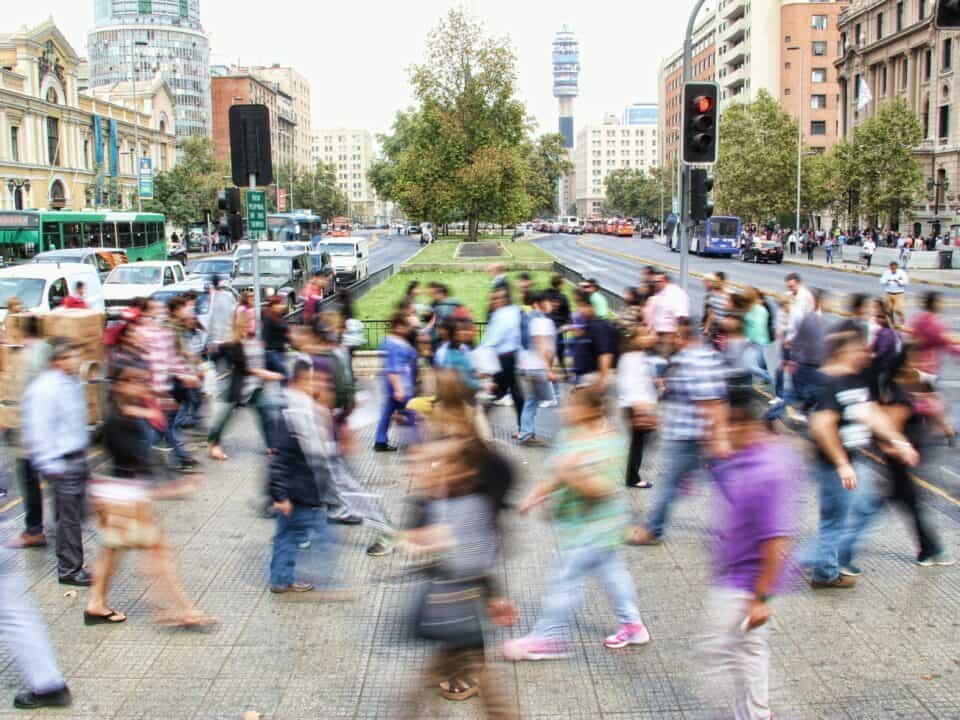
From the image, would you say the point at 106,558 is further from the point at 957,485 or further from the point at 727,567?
the point at 957,485

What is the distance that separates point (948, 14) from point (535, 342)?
209 inches

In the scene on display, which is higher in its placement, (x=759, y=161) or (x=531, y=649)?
(x=759, y=161)

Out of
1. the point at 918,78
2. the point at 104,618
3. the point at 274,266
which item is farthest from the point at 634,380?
the point at 918,78

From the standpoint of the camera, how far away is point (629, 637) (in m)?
5.89

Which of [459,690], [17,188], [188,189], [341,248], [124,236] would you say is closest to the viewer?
[459,690]

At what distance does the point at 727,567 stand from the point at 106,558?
155 inches

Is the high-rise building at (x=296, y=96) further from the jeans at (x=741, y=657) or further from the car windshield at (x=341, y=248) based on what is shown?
the jeans at (x=741, y=657)

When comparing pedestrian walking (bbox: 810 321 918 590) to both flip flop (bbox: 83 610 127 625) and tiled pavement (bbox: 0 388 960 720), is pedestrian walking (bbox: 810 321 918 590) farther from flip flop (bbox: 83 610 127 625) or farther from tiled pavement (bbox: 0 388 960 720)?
flip flop (bbox: 83 610 127 625)

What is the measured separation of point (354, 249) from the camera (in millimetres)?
37531

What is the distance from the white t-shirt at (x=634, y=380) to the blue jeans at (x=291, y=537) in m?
3.12

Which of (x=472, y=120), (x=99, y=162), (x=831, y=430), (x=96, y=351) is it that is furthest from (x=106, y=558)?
(x=99, y=162)

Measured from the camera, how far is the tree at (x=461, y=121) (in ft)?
179

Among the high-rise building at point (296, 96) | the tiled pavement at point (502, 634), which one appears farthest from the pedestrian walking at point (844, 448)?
the high-rise building at point (296, 96)

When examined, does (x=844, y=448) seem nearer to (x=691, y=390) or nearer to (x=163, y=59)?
(x=691, y=390)
